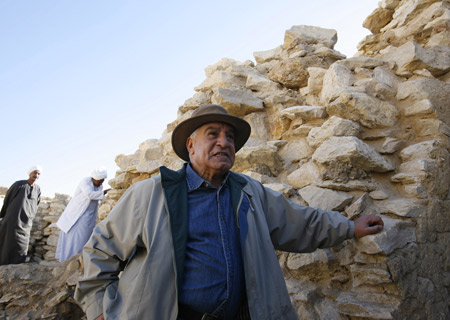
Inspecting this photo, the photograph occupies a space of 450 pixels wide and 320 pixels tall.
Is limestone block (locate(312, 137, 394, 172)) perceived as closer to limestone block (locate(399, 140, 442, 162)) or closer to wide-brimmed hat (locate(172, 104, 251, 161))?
limestone block (locate(399, 140, 442, 162))

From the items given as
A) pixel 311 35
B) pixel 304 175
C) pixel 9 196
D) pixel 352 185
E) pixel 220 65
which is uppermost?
pixel 311 35

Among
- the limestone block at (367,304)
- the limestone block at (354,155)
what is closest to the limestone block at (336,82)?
the limestone block at (354,155)

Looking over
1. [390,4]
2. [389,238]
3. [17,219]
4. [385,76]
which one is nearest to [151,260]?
[389,238]

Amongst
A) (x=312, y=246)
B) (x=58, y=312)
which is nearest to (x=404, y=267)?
(x=312, y=246)

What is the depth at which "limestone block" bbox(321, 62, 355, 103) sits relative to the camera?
3.31 metres

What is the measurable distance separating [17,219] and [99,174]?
1787 mm

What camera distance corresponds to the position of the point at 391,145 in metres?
2.85

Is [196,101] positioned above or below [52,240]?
above

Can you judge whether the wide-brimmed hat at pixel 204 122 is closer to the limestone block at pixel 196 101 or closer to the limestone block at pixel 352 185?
the limestone block at pixel 352 185

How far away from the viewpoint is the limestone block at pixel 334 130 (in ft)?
9.59

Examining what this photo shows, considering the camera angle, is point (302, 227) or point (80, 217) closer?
point (302, 227)

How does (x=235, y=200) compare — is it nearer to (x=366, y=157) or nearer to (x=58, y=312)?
(x=366, y=157)

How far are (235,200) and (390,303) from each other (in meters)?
1.31

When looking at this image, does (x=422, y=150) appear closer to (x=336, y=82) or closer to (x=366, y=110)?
(x=366, y=110)
